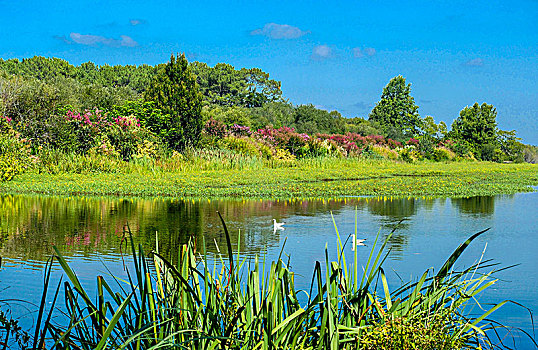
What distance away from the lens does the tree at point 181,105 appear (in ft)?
69.6

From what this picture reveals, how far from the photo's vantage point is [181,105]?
21188 mm

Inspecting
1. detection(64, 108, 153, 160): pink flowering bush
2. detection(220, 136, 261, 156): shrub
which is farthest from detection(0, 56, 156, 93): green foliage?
detection(64, 108, 153, 160): pink flowering bush

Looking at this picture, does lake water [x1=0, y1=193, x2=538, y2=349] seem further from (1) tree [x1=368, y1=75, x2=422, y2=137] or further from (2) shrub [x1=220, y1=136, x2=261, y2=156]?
(1) tree [x1=368, y1=75, x2=422, y2=137]

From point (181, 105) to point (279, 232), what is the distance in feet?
47.5

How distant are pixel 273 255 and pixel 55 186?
8.23 m

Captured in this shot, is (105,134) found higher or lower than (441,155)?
lower

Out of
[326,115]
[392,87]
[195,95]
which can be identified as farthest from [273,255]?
[392,87]

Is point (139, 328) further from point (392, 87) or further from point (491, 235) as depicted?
point (392, 87)

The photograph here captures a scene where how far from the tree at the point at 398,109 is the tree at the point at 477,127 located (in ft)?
11.3

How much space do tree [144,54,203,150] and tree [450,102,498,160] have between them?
88.5ft

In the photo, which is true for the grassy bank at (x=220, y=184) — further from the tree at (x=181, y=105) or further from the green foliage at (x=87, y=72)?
the green foliage at (x=87, y=72)

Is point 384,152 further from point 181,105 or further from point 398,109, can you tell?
point 398,109

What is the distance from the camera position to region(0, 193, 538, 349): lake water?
501 cm

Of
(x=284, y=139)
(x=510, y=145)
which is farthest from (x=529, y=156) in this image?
(x=284, y=139)
